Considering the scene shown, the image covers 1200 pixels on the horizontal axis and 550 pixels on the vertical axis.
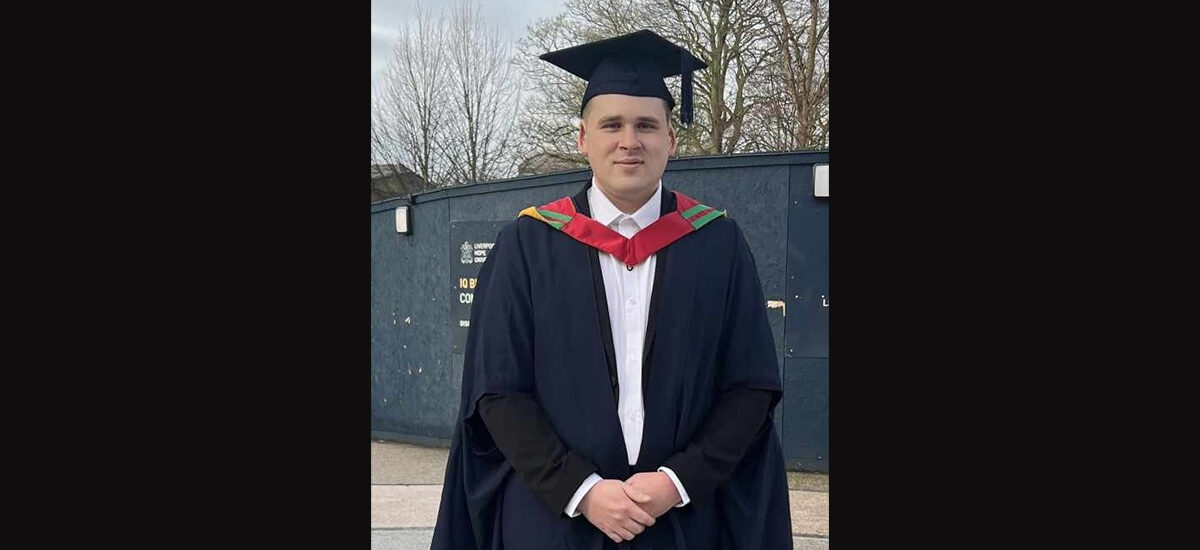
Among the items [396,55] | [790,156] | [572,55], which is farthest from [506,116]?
[572,55]

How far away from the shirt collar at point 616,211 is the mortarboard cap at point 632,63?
236 millimetres

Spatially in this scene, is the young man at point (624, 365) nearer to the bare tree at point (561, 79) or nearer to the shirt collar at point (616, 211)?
the shirt collar at point (616, 211)

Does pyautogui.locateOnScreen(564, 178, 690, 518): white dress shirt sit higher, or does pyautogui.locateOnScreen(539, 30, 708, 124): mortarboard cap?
pyautogui.locateOnScreen(539, 30, 708, 124): mortarboard cap

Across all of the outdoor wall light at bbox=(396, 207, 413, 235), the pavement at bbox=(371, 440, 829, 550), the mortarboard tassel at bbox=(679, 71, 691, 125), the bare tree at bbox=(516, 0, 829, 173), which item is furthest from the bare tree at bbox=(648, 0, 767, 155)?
the mortarboard tassel at bbox=(679, 71, 691, 125)

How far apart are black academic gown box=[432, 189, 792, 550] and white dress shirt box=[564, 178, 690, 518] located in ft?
0.08

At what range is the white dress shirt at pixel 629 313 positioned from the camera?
2156 millimetres

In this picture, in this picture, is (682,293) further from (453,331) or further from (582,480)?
(453,331)

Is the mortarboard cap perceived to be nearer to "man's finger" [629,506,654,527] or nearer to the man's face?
the man's face

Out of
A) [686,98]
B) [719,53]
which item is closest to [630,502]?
[686,98]

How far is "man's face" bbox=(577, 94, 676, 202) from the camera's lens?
7.19ft

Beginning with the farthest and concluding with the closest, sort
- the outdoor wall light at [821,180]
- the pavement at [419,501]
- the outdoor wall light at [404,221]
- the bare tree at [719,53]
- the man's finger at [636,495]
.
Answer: the bare tree at [719,53] → the outdoor wall light at [404,221] → the outdoor wall light at [821,180] → the pavement at [419,501] → the man's finger at [636,495]

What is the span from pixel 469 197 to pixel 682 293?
517cm

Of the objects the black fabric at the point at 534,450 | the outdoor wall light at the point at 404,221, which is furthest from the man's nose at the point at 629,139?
the outdoor wall light at the point at 404,221

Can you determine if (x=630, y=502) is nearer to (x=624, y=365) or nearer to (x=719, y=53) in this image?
(x=624, y=365)
